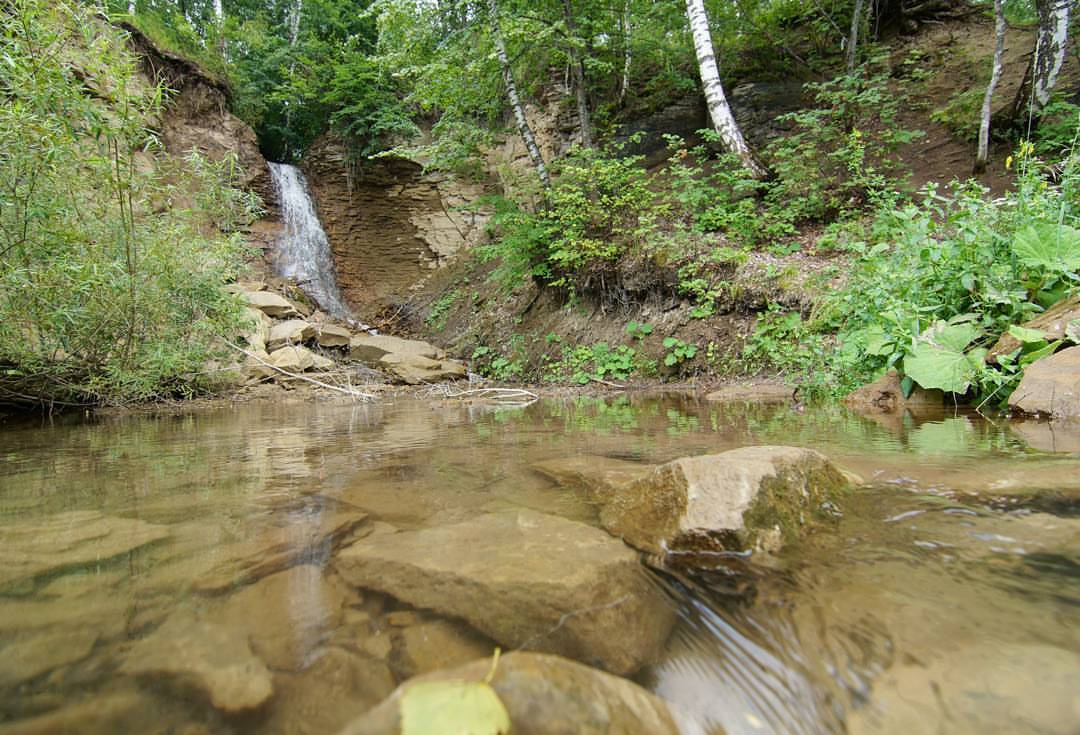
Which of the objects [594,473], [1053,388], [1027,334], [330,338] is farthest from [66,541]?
[330,338]

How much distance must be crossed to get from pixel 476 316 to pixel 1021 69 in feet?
37.6

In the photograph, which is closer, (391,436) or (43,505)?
(43,505)

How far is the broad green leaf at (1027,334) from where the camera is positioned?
2.88m

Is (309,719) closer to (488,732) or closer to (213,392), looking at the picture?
(488,732)

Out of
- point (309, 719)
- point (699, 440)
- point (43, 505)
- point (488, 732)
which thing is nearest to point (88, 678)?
point (309, 719)

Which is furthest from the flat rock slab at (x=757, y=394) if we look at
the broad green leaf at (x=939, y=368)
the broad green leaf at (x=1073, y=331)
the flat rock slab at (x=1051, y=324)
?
the broad green leaf at (x=1073, y=331)

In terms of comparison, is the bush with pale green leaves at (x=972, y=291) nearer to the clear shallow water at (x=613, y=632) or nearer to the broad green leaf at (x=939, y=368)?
the broad green leaf at (x=939, y=368)

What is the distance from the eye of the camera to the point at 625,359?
26.0ft

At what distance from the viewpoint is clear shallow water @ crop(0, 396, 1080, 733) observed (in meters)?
0.77

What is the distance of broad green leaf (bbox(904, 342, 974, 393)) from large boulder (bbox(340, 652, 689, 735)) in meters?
3.46

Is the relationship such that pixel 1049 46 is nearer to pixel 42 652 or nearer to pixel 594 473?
pixel 594 473

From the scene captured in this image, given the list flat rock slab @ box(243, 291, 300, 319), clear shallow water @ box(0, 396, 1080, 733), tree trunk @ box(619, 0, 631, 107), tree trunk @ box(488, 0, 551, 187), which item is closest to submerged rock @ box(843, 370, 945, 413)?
clear shallow water @ box(0, 396, 1080, 733)

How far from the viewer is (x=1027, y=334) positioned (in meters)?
2.89

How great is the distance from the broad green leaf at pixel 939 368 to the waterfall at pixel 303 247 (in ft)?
45.1
